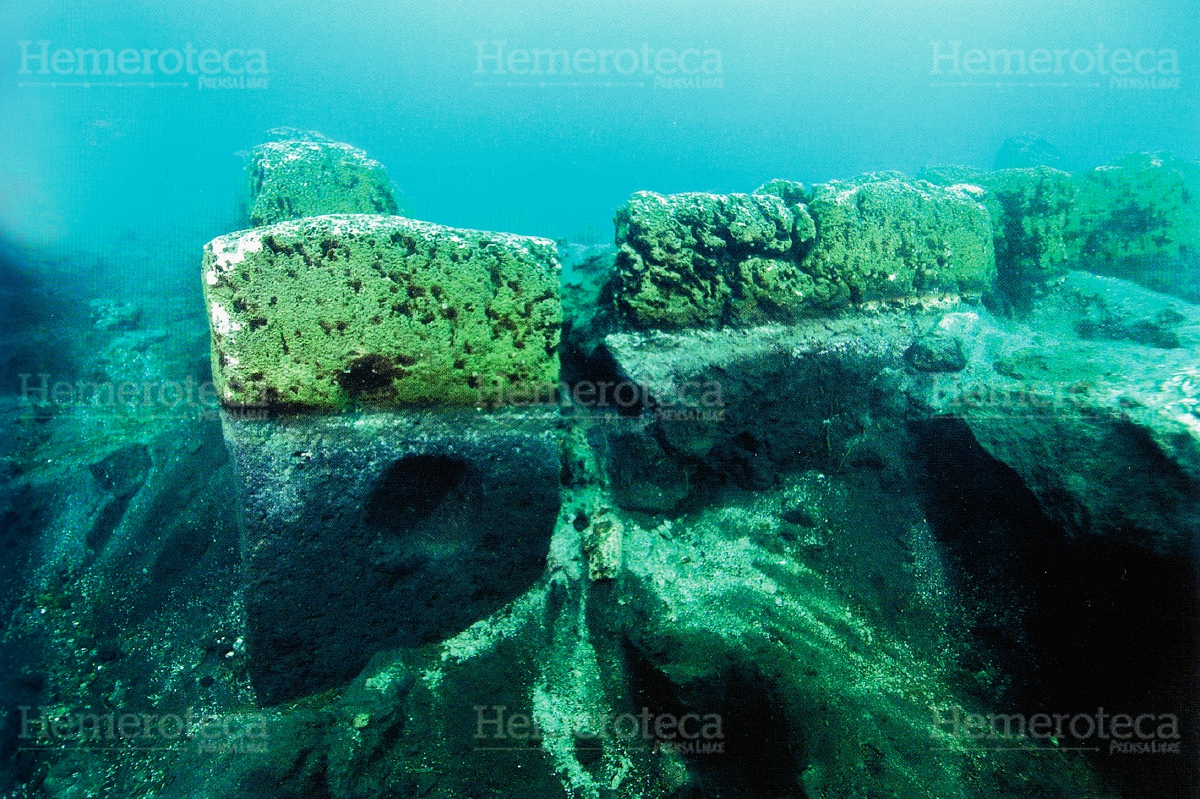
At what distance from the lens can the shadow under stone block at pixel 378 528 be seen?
84.9 inches

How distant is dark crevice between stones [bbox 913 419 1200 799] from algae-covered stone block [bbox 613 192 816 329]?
4.90 ft

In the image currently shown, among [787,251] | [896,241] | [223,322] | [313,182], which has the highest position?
[313,182]

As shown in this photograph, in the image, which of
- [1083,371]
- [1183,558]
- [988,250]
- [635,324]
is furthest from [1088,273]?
[635,324]

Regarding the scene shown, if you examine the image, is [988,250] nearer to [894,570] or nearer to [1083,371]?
[1083,371]

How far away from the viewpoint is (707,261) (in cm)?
303

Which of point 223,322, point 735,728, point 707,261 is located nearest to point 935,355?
point 707,261

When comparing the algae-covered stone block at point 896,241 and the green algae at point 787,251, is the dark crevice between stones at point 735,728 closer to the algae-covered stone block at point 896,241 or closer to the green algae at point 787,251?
the green algae at point 787,251

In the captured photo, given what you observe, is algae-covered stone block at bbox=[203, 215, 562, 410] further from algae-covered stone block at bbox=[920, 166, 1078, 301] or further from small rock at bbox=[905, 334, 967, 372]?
algae-covered stone block at bbox=[920, 166, 1078, 301]

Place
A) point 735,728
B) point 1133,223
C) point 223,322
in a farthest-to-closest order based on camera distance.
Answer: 1. point 1133,223
2. point 735,728
3. point 223,322

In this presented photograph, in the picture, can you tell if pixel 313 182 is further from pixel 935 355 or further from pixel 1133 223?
pixel 1133 223

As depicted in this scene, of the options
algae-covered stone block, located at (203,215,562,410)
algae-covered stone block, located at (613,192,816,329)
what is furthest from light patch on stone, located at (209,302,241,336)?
algae-covered stone block, located at (613,192,816,329)

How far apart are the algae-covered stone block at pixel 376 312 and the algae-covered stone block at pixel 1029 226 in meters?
4.51

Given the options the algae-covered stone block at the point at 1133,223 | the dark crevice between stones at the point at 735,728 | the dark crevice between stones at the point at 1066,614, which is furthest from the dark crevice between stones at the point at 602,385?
the algae-covered stone block at the point at 1133,223

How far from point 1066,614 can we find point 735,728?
1.80 meters
